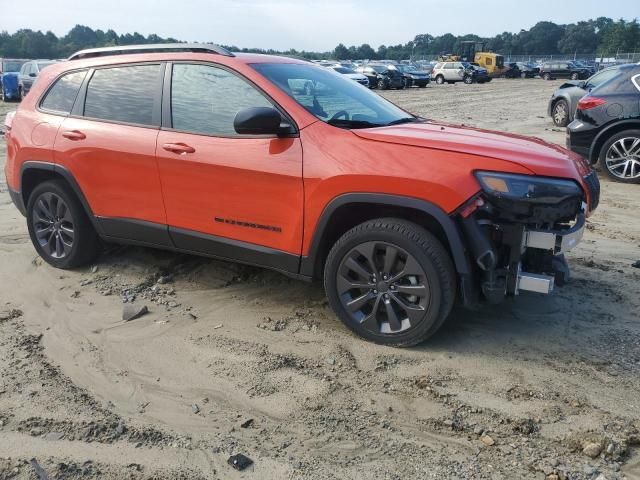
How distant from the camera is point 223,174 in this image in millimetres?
4078

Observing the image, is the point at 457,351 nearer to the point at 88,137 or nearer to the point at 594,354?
the point at 594,354

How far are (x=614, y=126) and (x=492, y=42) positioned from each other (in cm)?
11276

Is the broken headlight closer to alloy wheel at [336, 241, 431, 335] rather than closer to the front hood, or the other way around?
the front hood

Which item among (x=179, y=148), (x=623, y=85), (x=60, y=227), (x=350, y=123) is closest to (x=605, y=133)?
(x=623, y=85)

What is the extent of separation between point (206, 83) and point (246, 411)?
2322 mm

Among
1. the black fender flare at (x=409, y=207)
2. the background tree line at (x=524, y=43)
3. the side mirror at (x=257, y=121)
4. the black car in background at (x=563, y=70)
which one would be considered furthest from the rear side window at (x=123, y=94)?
the background tree line at (x=524, y=43)

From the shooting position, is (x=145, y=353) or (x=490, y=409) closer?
(x=490, y=409)

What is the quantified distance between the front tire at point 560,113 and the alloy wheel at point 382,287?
12.9 metres

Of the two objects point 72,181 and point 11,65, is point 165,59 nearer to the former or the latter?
point 72,181

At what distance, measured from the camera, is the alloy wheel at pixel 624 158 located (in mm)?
8547

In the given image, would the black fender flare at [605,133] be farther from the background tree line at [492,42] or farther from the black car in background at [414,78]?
the background tree line at [492,42]

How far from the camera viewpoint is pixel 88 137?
470cm

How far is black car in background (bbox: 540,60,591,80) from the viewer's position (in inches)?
2036

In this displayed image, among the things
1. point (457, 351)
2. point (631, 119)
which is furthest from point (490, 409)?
point (631, 119)
